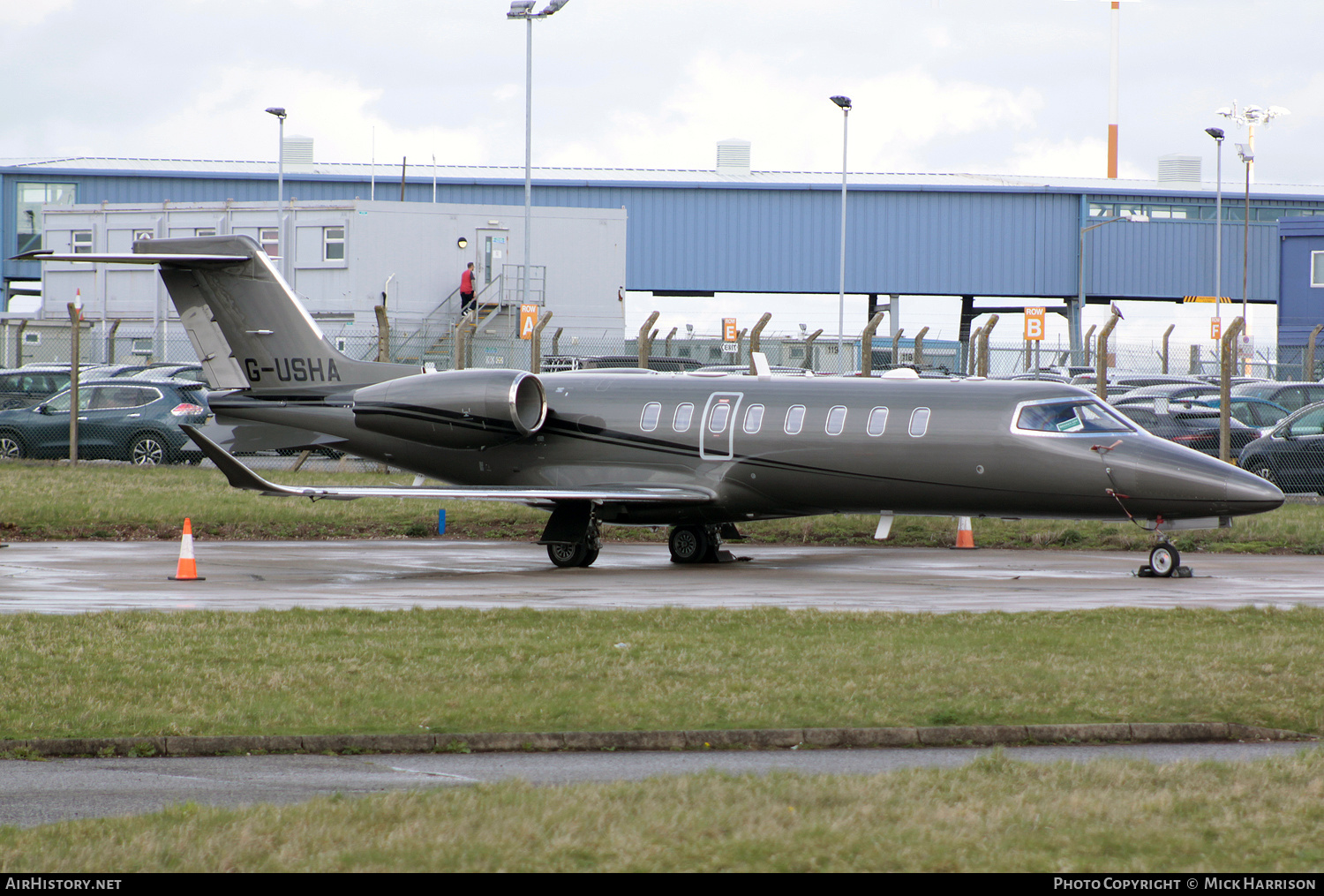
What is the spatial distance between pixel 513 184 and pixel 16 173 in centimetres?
2217

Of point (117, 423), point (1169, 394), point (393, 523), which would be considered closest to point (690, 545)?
point (393, 523)

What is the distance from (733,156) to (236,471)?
54154mm

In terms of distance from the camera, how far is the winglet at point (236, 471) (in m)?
16.2

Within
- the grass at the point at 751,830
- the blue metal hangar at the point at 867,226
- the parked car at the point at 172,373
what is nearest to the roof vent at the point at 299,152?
the blue metal hangar at the point at 867,226

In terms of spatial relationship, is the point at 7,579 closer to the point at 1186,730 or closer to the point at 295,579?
the point at 295,579

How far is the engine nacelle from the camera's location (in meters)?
19.0

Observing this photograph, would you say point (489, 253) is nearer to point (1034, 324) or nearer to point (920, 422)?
point (1034, 324)

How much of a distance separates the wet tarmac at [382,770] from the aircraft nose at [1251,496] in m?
8.16

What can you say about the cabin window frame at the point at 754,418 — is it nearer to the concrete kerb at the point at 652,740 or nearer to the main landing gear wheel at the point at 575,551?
the main landing gear wheel at the point at 575,551

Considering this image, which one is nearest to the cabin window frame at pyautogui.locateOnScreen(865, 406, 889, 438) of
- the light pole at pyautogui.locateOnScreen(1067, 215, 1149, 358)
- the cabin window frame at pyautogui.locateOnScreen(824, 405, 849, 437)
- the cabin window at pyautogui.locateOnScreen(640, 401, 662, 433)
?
the cabin window frame at pyautogui.locateOnScreen(824, 405, 849, 437)

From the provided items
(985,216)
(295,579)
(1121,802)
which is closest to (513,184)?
(985,216)

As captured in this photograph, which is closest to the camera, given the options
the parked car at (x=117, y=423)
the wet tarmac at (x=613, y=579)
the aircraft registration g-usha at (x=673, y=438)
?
the wet tarmac at (x=613, y=579)

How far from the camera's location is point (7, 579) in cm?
1551

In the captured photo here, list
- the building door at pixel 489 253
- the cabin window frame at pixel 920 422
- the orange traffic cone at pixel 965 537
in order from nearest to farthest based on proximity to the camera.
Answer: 1. the cabin window frame at pixel 920 422
2. the orange traffic cone at pixel 965 537
3. the building door at pixel 489 253
